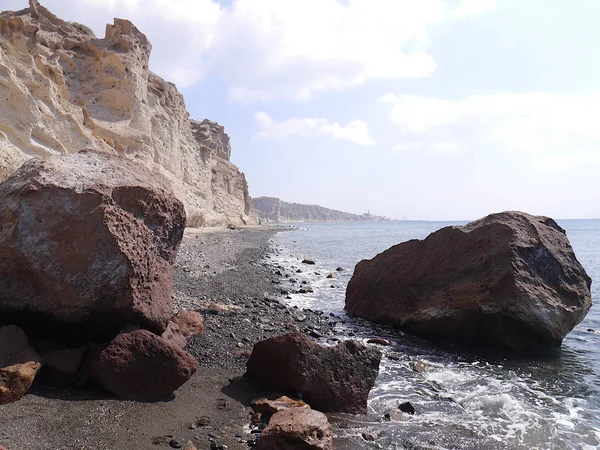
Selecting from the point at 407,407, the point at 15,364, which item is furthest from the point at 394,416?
the point at 15,364

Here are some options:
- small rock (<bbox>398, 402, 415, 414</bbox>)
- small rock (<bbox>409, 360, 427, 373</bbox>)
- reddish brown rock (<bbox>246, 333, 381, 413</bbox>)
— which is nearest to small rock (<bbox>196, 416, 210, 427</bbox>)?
reddish brown rock (<bbox>246, 333, 381, 413</bbox>)

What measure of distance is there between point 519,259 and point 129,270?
268 inches

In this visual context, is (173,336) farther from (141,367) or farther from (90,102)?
(90,102)

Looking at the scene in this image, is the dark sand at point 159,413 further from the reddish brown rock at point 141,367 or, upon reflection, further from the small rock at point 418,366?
the small rock at point 418,366

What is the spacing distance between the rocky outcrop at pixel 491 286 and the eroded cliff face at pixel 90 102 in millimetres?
13811

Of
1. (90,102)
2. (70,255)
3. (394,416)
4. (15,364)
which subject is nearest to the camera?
(15,364)

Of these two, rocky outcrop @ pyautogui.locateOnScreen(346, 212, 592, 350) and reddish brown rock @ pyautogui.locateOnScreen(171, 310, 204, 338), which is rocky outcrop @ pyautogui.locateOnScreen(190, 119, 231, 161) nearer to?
rocky outcrop @ pyautogui.locateOnScreen(346, 212, 592, 350)

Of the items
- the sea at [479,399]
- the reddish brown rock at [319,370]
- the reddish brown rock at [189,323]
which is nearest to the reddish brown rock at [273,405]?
the reddish brown rock at [319,370]

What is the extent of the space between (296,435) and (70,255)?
298 cm

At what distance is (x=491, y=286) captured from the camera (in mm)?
7867

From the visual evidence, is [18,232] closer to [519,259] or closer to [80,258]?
[80,258]

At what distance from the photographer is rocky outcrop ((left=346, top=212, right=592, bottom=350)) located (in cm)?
Answer: 768

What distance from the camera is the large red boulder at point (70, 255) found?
4.58 m

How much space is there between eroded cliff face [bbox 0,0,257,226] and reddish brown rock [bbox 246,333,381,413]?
13862 millimetres
